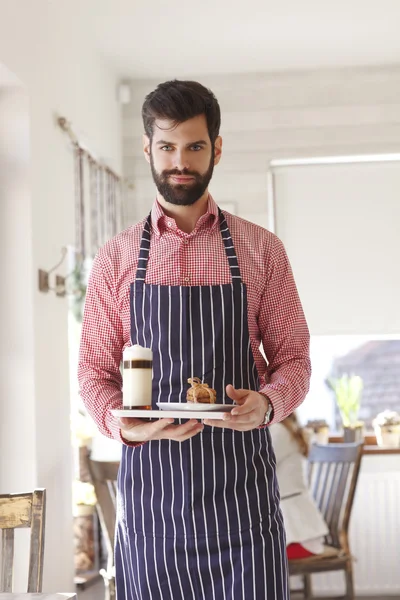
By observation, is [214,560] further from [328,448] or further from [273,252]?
[328,448]

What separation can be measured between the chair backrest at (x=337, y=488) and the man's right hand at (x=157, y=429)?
2.40 meters

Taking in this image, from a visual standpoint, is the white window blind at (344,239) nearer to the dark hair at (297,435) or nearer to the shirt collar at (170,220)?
the dark hair at (297,435)

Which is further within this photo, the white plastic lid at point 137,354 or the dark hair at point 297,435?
the dark hair at point 297,435

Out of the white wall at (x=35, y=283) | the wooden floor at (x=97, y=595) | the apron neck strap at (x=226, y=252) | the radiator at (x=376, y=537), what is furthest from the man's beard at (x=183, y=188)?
the radiator at (x=376, y=537)

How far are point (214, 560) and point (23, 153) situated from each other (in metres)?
2.02

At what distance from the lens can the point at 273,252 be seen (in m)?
1.79

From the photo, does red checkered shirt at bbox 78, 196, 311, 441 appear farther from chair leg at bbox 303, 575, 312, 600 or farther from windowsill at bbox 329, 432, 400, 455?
windowsill at bbox 329, 432, 400, 455

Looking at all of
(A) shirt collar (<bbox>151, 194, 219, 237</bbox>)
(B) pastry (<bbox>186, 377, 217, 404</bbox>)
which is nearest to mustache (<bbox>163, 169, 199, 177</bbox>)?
(A) shirt collar (<bbox>151, 194, 219, 237</bbox>)

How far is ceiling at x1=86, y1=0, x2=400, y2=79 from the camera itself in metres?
3.90

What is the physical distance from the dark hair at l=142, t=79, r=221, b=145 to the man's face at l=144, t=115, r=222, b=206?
1 centimetres

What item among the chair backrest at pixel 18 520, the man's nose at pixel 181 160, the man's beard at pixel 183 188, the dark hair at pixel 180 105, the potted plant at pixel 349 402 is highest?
the dark hair at pixel 180 105

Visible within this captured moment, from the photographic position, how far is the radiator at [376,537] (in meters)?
4.35

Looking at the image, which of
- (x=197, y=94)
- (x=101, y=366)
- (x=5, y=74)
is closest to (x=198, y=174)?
(x=197, y=94)

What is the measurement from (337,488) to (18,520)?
2373 mm
